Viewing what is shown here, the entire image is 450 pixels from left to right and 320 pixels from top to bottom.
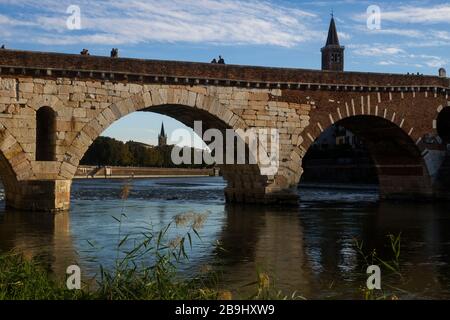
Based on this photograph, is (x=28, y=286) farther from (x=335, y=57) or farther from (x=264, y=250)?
(x=335, y=57)

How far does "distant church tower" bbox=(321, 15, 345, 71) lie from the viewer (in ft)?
302

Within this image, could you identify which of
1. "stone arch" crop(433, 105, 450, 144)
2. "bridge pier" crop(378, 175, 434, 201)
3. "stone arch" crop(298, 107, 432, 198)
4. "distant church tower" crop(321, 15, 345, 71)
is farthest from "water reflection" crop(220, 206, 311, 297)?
"distant church tower" crop(321, 15, 345, 71)

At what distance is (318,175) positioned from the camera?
5912 cm

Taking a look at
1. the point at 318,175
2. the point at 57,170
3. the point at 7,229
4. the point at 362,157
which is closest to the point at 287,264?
the point at 7,229

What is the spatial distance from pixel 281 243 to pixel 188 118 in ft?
48.2

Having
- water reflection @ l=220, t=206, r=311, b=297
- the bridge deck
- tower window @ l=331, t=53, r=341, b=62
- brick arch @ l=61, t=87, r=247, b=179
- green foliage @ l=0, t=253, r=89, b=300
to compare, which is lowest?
water reflection @ l=220, t=206, r=311, b=297

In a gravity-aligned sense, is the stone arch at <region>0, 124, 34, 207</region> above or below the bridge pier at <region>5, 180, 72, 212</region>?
above

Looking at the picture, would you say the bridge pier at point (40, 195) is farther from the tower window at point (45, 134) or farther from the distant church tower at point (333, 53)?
the distant church tower at point (333, 53)

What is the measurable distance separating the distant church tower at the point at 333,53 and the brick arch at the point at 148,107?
67.5 m

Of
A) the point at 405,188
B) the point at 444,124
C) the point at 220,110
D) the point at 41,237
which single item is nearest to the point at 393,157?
the point at 405,188

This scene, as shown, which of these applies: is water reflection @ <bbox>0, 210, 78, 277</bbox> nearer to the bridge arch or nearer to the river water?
the river water

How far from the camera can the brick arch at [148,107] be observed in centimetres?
2408

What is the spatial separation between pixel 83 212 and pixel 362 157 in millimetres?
32121

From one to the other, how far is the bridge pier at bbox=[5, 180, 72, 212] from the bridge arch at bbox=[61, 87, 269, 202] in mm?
756
